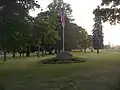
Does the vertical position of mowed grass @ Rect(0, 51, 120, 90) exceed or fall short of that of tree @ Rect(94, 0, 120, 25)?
it falls short

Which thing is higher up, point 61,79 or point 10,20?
point 10,20

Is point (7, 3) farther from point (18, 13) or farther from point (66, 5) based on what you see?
point (66, 5)

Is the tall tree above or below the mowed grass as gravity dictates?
above

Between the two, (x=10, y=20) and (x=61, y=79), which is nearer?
(x=61, y=79)

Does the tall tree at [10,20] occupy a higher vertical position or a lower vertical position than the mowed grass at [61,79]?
higher

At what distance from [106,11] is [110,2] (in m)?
1.17

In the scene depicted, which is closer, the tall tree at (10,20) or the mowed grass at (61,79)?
the mowed grass at (61,79)

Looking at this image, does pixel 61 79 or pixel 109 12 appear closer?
pixel 61 79

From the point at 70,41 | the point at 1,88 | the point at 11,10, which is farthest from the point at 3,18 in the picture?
the point at 70,41

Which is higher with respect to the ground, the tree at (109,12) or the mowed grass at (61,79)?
the tree at (109,12)

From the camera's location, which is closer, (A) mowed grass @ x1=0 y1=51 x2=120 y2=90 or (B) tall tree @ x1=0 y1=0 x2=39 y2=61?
(A) mowed grass @ x1=0 y1=51 x2=120 y2=90

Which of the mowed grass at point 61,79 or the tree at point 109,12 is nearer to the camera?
the mowed grass at point 61,79

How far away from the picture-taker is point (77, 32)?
79.5 m

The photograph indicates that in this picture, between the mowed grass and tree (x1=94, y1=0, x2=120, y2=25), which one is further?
tree (x1=94, y1=0, x2=120, y2=25)
